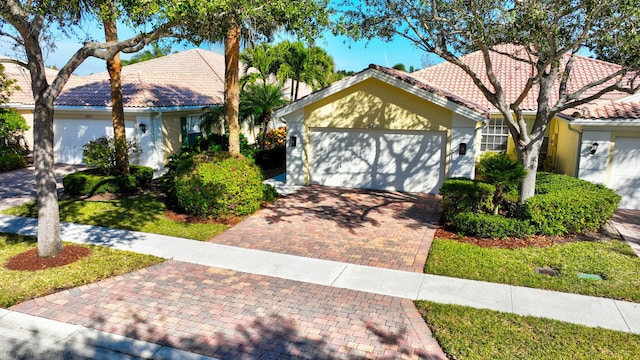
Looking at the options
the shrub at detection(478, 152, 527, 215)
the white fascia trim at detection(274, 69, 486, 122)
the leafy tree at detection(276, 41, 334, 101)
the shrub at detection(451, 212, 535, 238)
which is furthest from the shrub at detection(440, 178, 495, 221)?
the leafy tree at detection(276, 41, 334, 101)

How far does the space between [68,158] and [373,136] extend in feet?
46.4

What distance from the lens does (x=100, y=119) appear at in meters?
20.6

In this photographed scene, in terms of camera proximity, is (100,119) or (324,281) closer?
(324,281)

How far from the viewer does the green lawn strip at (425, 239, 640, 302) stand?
28.8ft

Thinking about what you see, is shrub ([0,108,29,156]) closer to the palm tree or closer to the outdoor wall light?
the palm tree

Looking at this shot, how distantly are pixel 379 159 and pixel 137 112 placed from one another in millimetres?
9704

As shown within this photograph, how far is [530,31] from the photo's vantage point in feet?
35.4

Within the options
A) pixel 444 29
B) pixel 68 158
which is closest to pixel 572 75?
pixel 444 29

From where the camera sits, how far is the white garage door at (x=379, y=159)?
16.4 metres

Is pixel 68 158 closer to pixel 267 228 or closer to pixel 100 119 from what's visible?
pixel 100 119

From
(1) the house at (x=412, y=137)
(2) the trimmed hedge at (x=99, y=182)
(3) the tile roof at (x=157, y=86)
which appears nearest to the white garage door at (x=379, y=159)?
(1) the house at (x=412, y=137)

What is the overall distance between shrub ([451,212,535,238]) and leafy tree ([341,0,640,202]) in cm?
116

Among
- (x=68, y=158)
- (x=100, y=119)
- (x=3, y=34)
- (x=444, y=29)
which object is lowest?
(x=68, y=158)

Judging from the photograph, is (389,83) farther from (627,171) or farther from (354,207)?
(627,171)
